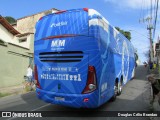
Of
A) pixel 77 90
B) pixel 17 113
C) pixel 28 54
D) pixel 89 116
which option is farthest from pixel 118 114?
pixel 28 54

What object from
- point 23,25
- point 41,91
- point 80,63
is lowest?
point 41,91

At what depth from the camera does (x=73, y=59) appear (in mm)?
8586

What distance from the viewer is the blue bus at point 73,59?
835cm

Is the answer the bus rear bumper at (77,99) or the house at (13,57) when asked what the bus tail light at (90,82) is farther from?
the house at (13,57)

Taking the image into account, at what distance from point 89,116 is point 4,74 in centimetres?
1271

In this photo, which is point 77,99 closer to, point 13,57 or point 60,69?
point 60,69

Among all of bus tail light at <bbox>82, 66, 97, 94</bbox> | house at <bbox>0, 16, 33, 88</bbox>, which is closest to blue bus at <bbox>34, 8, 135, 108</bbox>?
bus tail light at <bbox>82, 66, 97, 94</bbox>

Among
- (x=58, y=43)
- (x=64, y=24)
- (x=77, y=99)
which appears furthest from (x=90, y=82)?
(x=64, y=24)

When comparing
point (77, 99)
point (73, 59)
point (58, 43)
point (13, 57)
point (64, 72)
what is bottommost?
point (77, 99)

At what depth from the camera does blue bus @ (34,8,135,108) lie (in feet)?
27.4

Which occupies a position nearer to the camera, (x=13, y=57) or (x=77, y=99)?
(x=77, y=99)

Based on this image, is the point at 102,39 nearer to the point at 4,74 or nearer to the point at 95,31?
the point at 95,31

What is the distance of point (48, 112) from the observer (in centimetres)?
966

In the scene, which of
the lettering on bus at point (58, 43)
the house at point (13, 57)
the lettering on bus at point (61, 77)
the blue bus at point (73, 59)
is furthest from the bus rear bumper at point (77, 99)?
the house at point (13, 57)
